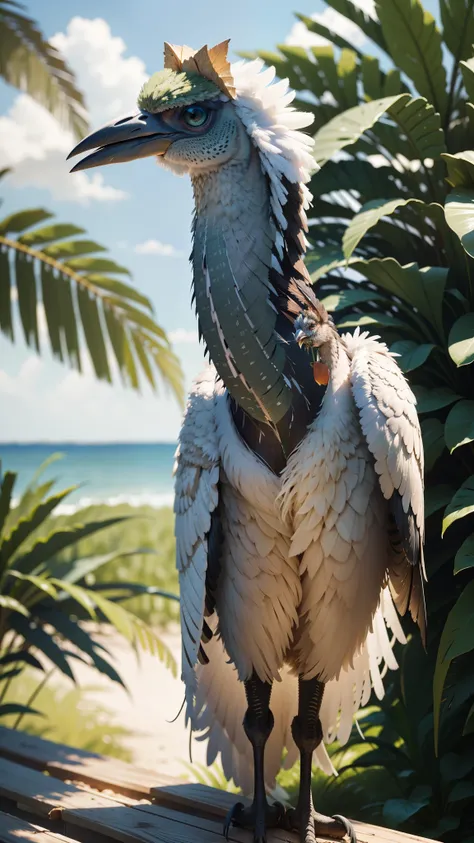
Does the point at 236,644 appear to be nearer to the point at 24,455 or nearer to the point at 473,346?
the point at 473,346

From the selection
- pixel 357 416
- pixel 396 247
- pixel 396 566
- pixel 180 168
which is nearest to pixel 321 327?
pixel 357 416

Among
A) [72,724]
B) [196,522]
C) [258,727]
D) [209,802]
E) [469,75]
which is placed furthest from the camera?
[72,724]

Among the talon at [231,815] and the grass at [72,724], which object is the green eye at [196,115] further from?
the grass at [72,724]

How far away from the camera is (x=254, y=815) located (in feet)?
5.90

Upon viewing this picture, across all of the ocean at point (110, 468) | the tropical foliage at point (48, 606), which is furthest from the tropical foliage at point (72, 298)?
the ocean at point (110, 468)

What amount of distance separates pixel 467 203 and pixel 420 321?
15.9 inches

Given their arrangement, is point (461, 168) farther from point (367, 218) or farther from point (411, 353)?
point (411, 353)

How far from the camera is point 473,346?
1936 millimetres

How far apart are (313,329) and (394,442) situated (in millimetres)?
287

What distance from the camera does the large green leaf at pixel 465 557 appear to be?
1.83m

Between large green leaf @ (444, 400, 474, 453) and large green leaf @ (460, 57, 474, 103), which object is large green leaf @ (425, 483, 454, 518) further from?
large green leaf @ (460, 57, 474, 103)

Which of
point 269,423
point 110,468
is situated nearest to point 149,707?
point 269,423

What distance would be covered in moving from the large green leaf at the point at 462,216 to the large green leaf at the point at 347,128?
13.8 inches

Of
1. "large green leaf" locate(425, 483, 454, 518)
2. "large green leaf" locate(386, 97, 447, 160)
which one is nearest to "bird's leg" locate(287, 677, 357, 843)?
"large green leaf" locate(425, 483, 454, 518)
